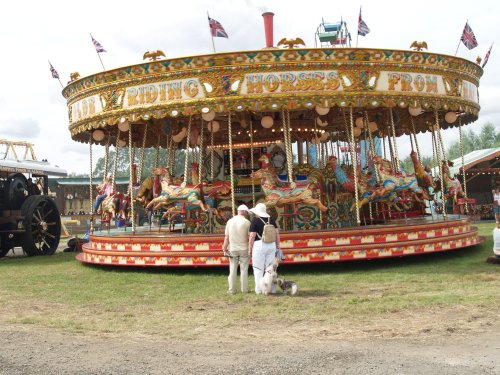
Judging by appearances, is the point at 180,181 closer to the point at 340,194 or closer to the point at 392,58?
the point at 340,194

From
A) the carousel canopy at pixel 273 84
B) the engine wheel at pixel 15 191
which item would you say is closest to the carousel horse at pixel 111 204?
the carousel canopy at pixel 273 84

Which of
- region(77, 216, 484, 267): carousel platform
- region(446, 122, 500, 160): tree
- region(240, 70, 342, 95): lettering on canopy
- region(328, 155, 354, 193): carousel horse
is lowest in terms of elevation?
region(77, 216, 484, 267): carousel platform

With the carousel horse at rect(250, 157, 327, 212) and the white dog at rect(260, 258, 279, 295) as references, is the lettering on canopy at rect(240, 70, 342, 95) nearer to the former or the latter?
the carousel horse at rect(250, 157, 327, 212)

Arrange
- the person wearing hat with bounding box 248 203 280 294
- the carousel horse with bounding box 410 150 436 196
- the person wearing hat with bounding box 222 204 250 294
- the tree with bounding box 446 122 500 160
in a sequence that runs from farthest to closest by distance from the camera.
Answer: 1. the tree with bounding box 446 122 500 160
2. the carousel horse with bounding box 410 150 436 196
3. the person wearing hat with bounding box 222 204 250 294
4. the person wearing hat with bounding box 248 203 280 294

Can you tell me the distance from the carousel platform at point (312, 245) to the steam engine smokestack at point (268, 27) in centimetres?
475

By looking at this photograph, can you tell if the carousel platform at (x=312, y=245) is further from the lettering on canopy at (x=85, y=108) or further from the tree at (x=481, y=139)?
the tree at (x=481, y=139)

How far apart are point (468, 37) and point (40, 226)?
1294cm

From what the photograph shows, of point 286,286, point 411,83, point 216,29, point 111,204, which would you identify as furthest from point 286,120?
point 286,286

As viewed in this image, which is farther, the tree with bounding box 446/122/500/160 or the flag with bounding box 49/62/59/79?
the tree with bounding box 446/122/500/160

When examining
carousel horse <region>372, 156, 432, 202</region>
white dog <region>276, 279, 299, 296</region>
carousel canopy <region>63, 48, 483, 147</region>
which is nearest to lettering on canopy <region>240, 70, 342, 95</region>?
carousel canopy <region>63, 48, 483, 147</region>

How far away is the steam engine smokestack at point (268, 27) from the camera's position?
1360 centimetres

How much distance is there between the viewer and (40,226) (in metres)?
17.4

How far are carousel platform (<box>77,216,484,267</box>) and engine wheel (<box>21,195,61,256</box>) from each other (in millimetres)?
4743

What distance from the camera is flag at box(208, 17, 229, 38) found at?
41.7 ft
